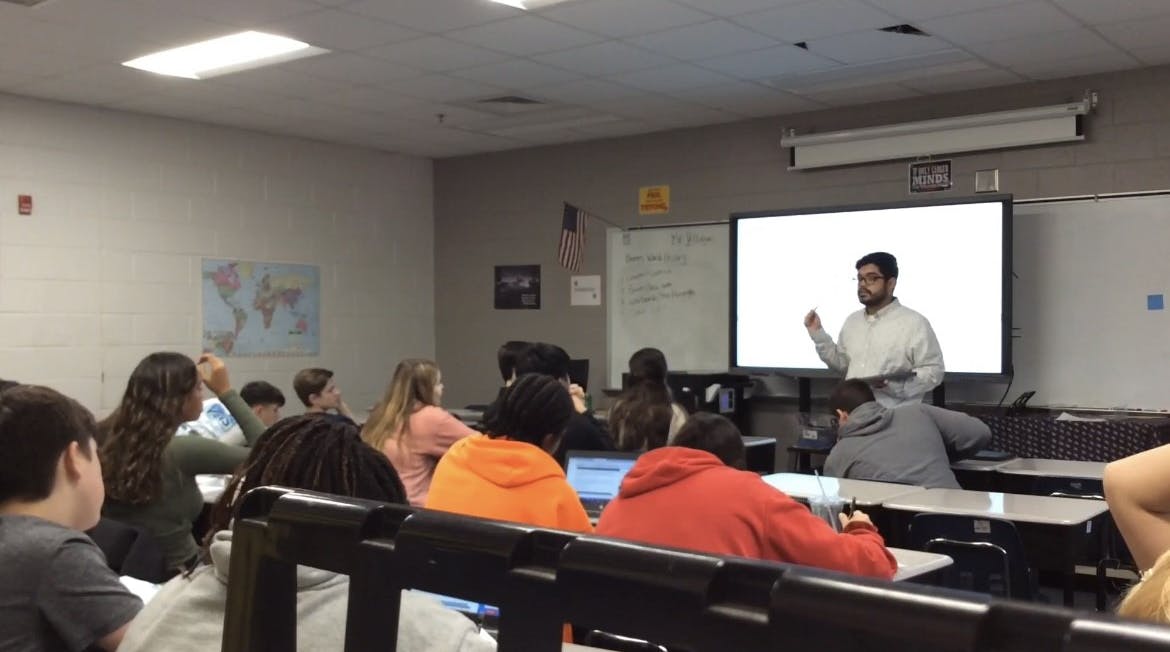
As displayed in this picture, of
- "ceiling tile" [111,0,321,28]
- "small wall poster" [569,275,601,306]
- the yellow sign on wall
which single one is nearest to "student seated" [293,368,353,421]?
"ceiling tile" [111,0,321,28]

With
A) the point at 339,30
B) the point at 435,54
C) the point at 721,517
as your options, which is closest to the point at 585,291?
the point at 435,54

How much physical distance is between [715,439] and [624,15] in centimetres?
271

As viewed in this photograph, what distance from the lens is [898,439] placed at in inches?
177

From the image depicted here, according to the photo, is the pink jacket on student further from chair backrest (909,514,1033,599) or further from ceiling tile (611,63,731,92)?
ceiling tile (611,63,731,92)

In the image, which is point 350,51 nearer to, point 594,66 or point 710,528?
point 594,66

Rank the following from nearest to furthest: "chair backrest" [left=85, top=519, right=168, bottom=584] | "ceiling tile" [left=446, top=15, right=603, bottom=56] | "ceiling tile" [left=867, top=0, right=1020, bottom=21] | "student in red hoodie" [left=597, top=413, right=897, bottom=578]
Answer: "student in red hoodie" [left=597, top=413, right=897, bottom=578], "chair backrest" [left=85, top=519, right=168, bottom=584], "ceiling tile" [left=867, top=0, right=1020, bottom=21], "ceiling tile" [left=446, top=15, right=603, bottom=56]

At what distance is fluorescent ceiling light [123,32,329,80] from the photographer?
17.6ft

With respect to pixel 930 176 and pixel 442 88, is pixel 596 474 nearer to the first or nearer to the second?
pixel 442 88

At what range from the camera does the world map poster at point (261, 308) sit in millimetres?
7352

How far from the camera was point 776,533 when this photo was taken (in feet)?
7.77

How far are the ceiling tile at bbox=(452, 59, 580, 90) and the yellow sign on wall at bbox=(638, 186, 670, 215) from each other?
5.23 ft

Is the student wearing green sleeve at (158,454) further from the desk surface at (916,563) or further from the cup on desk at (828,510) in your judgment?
the desk surface at (916,563)

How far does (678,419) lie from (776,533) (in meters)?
2.35

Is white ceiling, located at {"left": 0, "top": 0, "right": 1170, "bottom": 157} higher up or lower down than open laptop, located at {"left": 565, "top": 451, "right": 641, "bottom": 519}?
higher up
